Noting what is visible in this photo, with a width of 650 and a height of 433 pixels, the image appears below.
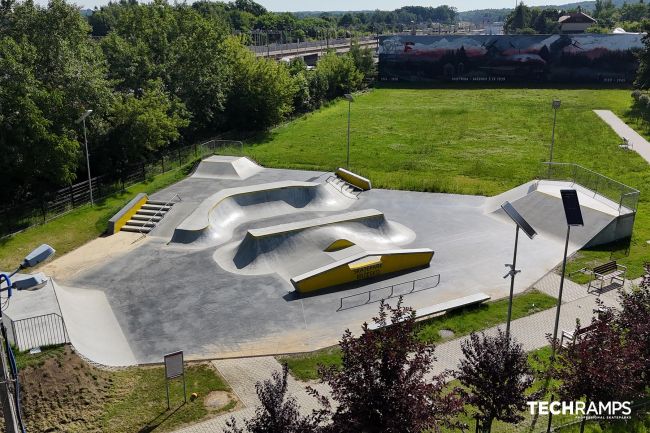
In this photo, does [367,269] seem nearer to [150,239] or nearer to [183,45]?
[150,239]

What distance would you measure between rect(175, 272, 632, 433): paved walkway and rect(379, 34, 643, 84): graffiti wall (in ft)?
220

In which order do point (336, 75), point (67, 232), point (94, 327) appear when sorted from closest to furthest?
point (94, 327)
point (67, 232)
point (336, 75)

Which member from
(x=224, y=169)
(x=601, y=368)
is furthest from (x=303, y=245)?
(x=601, y=368)

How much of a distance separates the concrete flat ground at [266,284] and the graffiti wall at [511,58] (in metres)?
57.1

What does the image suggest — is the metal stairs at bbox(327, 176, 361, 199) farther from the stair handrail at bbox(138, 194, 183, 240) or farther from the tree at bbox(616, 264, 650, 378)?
the tree at bbox(616, 264, 650, 378)

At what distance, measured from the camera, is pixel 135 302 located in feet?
70.0

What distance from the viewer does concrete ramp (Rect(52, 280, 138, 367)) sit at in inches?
687

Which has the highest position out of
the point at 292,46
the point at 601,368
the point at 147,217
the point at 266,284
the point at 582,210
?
the point at 292,46

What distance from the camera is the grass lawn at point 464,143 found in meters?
37.8

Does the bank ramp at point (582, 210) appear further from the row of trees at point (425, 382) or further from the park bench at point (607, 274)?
the row of trees at point (425, 382)

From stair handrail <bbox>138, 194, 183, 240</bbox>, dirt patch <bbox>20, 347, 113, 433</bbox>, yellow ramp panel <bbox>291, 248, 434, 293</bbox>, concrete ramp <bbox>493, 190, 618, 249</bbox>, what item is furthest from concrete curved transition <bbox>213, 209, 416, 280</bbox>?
dirt patch <bbox>20, 347, 113, 433</bbox>

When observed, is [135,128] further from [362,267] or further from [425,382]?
[425,382]

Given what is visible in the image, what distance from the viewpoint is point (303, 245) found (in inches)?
995

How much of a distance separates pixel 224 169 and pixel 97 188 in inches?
317
